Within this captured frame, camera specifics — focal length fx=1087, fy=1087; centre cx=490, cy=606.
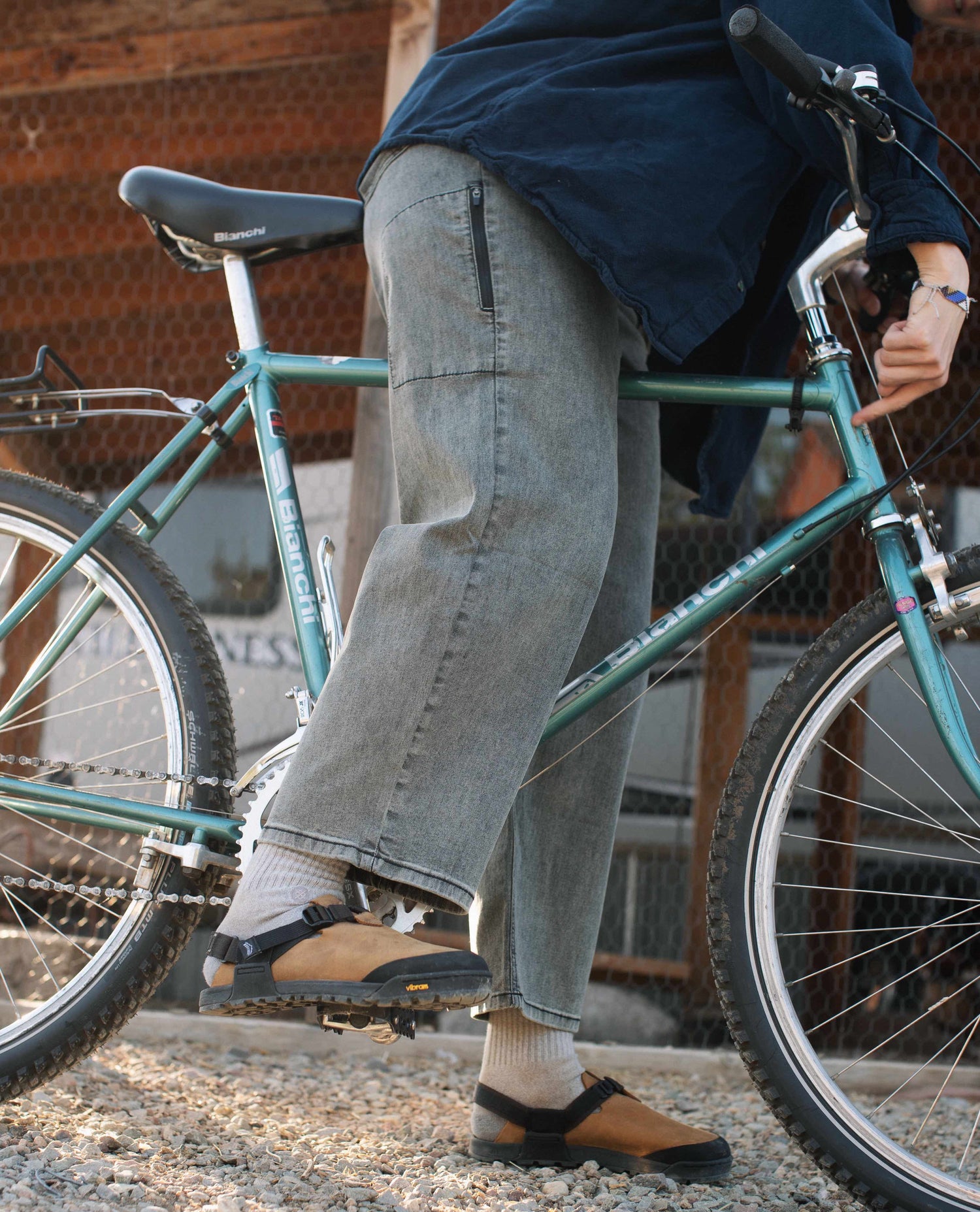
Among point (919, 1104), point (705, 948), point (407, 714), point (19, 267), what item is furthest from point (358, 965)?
point (19, 267)

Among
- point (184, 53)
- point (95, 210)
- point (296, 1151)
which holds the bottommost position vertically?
point (296, 1151)

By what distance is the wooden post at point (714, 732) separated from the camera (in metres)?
2.60

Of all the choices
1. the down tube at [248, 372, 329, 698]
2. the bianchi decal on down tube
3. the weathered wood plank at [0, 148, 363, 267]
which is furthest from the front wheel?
the weathered wood plank at [0, 148, 363, 267]

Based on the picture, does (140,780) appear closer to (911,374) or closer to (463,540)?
(463,540)

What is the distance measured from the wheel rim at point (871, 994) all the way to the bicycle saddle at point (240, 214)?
27.2 inches

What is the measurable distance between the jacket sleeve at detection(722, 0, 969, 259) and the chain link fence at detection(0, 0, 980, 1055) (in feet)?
4.40

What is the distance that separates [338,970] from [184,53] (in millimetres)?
2183

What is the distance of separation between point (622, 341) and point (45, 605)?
0.79 meters

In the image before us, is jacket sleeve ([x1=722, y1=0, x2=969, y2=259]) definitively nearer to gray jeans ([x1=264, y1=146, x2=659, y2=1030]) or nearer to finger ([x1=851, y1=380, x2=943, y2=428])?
finger ([x1=851, y1=380, x2=943, y2=428])

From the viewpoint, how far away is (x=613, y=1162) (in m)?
1.12

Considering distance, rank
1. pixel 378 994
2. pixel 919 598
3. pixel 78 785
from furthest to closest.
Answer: pixel 78 785
pixel 919 598
pixel 378 994

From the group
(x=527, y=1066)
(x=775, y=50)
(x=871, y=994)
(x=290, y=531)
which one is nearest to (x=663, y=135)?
(x=775, y=50)

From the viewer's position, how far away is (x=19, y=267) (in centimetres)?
242

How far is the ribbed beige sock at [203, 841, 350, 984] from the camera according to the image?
885mm
